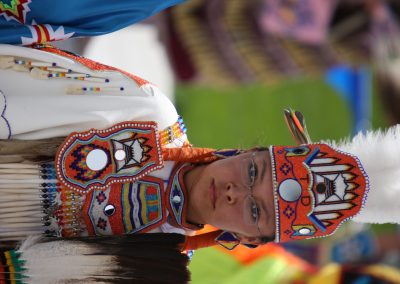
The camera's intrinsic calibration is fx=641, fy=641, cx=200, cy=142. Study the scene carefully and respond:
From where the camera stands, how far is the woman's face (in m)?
1.88

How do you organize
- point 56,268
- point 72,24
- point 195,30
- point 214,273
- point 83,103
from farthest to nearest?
point 195,30 → point 214,273 → point 72,24 → point 83,103 → point 56,268

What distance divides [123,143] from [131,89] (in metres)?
0.18

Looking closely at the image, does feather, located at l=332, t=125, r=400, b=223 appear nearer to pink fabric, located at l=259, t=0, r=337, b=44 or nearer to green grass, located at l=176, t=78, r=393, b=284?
pink fabric, located at l=259, t=0, r=337, b=44

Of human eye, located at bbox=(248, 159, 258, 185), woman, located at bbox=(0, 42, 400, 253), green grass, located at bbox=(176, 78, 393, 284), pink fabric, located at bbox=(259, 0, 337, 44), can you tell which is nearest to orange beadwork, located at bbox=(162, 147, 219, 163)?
woman, located at bbox=(0, 42, 400, 253)

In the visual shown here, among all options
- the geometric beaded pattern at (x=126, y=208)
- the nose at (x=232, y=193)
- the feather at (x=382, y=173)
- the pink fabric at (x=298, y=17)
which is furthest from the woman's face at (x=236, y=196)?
the pink fabric at (x=298, y=17)

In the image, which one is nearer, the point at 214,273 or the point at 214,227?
the point at 214,227

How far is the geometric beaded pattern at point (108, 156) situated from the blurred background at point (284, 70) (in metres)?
2.51

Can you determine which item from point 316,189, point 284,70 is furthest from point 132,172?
point 284,70

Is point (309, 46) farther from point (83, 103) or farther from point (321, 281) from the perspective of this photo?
point (83, 103)

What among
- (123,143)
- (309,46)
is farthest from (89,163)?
(309,46)

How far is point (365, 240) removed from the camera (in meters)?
5.18

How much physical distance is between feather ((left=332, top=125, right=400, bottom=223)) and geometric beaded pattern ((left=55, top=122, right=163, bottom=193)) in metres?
0.60

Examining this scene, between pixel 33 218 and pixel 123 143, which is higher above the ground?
pixel 123 143

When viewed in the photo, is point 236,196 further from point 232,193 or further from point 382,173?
point 382,173
